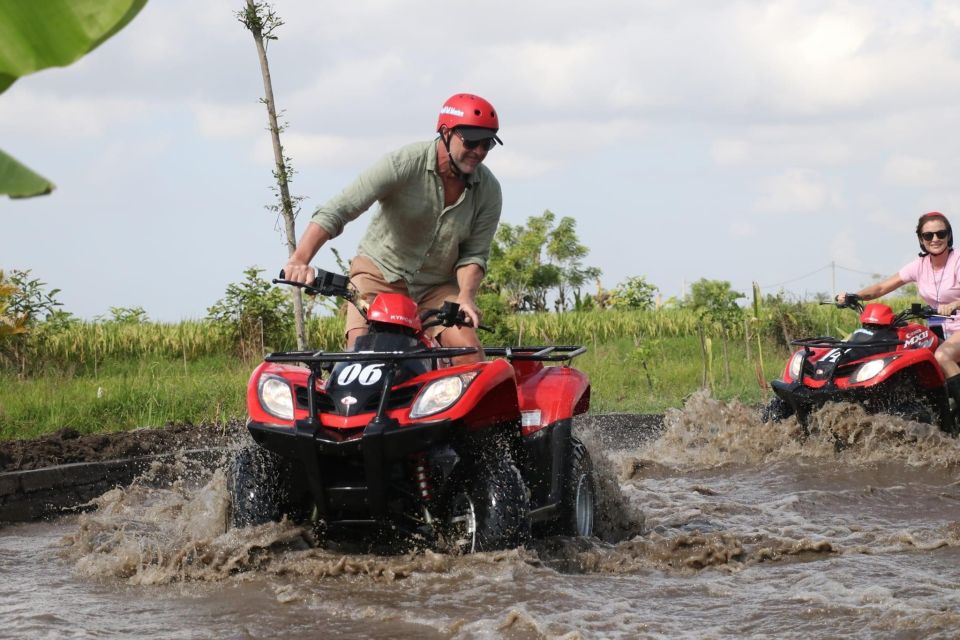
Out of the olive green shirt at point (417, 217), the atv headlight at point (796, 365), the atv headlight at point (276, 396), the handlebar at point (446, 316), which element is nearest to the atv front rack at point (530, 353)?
the handlebar at point (446, 316)

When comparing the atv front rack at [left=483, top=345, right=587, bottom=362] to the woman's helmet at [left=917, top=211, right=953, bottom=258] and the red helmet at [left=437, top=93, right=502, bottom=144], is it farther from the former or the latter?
the woman's helmet at [left=917, top=211, right=953, bottom=258]

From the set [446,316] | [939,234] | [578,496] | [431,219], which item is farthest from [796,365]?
[446,316]

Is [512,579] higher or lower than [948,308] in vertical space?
lower

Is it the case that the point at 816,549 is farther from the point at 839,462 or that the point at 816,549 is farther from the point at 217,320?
the point at 217,320

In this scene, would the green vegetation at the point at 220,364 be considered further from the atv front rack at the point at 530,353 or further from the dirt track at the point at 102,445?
the atv front rack at the point at 530,353

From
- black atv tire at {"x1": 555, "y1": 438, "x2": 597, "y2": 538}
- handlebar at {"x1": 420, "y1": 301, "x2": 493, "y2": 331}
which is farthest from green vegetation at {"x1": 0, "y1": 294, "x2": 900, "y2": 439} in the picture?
handlebar at {"x1": 420, "y1": 301, "x2": 493, "y2": 331}

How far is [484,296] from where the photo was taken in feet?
52.5

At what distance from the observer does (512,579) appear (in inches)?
223

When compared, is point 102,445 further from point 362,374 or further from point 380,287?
point 362,374

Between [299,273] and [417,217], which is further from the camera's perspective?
[417,217]

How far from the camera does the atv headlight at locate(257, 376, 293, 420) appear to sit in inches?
228

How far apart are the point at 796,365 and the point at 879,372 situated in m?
0.85

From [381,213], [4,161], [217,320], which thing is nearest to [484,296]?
[217,320]

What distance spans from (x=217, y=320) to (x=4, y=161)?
60.0ft
